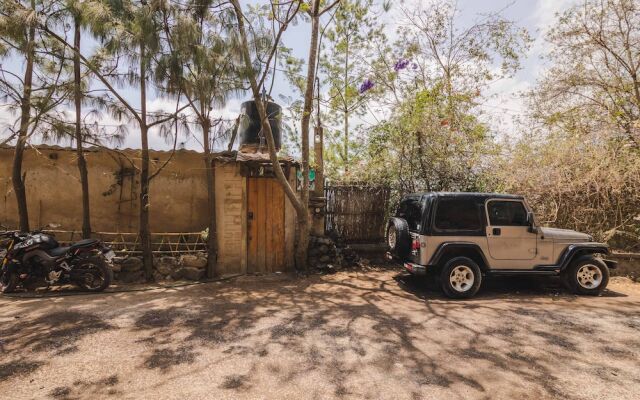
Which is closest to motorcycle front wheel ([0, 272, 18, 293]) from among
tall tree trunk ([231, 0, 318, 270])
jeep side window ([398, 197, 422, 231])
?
tall tree trunk ([231, 0, 318, 270])

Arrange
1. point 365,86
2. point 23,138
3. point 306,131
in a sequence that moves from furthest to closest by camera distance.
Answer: point 365,86
point 306,131
point 23,138

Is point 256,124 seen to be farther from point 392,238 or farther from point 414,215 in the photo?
point 414,215

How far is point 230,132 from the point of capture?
750cm

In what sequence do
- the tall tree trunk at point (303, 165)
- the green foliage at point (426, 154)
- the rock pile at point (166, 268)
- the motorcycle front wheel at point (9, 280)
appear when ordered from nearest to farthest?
the motorcycle front wheel at point (9, 280) < the tall tree trunk at point (303, 165) < the rock pile at point (166, 268) < the green foliage at point (426, 154)

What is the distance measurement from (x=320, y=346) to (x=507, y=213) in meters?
3.92

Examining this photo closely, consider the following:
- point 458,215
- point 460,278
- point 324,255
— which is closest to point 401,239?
point 458,215

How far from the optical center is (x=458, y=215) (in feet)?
19.2

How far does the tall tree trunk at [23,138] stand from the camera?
6.70 metres

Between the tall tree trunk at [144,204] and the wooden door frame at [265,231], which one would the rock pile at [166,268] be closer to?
the tall tree trunk at [144,204]

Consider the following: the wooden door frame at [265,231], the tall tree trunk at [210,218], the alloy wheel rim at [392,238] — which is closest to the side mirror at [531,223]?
the alloy wheel rim at [392,238]

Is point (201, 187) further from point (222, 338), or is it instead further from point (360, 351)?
point (360, 351)

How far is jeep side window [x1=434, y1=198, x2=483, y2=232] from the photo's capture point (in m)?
5.80

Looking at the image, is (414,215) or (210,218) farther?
(210,218)

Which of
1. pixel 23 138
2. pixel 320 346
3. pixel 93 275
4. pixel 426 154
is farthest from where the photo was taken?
pixel 426 154
